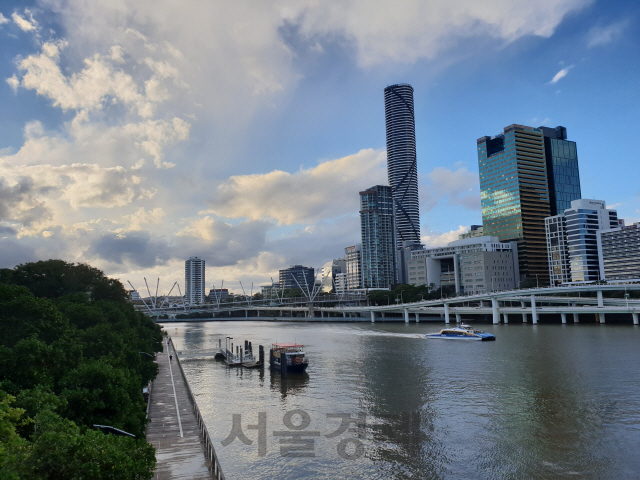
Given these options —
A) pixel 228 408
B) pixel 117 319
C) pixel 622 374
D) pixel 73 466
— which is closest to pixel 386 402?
pixel 228 408

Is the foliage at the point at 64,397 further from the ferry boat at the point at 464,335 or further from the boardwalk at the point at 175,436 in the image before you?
the ferry boat at the point at 464,335

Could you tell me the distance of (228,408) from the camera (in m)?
40.2

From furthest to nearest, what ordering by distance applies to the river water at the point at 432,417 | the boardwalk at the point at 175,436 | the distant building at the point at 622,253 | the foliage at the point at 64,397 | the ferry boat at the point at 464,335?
the distant building at the point at 622,253
the ferry boat at the point at 464,335
the river water at the point at 432,417
the boardwalk at the point at 175,436
the foliage at the point at 64,397

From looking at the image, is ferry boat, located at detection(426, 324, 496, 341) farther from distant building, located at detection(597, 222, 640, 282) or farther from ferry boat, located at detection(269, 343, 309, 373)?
distant building, located at detection(597, 222, 640, 282)

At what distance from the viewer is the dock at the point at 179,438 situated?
72.4 feet

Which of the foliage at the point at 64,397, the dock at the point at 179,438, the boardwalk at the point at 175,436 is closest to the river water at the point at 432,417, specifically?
A: the dock at the point at 179,438

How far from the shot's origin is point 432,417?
115 ft

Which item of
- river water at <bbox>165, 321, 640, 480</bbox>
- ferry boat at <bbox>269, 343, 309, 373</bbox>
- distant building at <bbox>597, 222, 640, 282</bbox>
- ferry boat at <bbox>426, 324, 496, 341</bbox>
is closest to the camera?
river water at <bbox>165, 321, 640, 480</bbox>

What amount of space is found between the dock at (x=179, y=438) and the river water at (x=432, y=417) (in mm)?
2218

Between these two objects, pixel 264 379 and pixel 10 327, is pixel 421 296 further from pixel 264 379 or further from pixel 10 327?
pixel 10 327

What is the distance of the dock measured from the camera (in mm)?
22078

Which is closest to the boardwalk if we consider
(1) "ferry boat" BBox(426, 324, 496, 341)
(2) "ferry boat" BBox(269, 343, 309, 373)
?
(2) "ferry boat" BBox(269, 343, 309, 373)

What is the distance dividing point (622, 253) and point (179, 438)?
21593cm

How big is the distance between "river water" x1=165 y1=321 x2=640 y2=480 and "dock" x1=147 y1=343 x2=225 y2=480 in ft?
7.28
